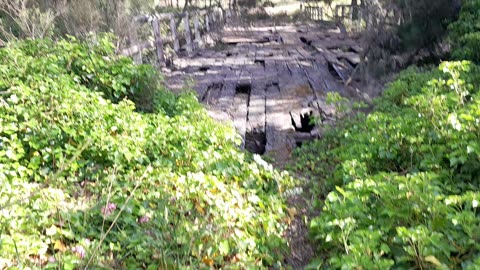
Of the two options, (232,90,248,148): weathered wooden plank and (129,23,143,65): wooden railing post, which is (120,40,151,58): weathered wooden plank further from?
(232,90,248,148): weathered wooden plank

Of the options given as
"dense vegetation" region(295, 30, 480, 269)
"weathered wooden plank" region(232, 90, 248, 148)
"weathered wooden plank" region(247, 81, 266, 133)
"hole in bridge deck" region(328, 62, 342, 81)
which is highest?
"dense vegetation" region(295, 30, 480, 269)

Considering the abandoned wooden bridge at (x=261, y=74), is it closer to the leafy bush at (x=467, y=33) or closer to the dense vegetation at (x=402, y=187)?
the dense vegetation at (x=402, y=187)

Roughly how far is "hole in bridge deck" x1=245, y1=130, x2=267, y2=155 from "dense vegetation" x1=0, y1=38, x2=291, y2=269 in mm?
796

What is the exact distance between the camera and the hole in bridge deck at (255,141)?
712 centimetres

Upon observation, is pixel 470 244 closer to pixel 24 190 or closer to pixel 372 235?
pixel 372 235

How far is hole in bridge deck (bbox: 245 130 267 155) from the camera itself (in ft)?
23.4

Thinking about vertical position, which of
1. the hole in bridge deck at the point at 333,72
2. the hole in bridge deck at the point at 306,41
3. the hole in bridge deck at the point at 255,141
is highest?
the hole in bridge deck at the point at 255,141

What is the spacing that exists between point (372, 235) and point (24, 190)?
2.92m

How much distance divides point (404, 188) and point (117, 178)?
2.72 metres

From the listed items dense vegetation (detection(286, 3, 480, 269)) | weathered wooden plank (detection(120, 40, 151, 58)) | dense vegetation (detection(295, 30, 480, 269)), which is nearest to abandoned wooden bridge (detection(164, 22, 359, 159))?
weathered wooden plank (detection(120, 40, 151, 58))

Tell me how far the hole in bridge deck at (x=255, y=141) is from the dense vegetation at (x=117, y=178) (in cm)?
80

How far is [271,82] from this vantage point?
11.0 metres

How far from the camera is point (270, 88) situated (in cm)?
1055

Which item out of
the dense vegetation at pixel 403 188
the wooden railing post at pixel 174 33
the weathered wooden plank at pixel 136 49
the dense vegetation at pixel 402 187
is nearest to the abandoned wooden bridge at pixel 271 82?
the wooden railing post at pixel 174 33
